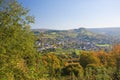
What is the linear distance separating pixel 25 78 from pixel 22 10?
5820 mm

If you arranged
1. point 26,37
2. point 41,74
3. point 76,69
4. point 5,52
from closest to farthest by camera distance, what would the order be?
point 5,52
point 26,37
point 41,74
point 76,69

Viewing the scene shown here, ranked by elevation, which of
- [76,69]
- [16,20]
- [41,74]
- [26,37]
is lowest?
[76,69]

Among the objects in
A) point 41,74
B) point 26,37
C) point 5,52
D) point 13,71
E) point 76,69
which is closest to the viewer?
point 5,52

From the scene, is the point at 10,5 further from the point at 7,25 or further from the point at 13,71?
the point at 13,71

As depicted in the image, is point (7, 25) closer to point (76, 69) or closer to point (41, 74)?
point (41, 74)

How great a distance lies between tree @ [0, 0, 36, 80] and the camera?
56.0ft

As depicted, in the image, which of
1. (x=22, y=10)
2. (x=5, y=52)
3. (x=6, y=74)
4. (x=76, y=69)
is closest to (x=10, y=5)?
(x=22, y=10)

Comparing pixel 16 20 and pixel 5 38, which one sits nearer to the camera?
pixel 5 38

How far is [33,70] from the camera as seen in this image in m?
19.7

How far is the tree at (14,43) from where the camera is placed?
56.0ft

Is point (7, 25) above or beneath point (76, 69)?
above

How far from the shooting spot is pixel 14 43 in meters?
17.9

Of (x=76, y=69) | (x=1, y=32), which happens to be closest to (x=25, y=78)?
(x=1, y=32)

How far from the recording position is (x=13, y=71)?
17.9 metres
